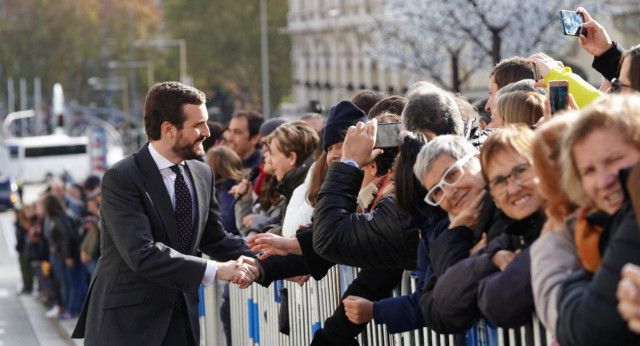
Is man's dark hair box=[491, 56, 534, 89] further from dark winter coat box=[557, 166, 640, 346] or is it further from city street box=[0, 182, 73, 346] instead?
city street box=[0, 182, 73, 346]

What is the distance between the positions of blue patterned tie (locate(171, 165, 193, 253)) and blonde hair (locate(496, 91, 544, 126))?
5.60ft

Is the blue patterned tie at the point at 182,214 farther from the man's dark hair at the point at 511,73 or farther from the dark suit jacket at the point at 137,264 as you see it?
the man's dark hair at the point at 511,73

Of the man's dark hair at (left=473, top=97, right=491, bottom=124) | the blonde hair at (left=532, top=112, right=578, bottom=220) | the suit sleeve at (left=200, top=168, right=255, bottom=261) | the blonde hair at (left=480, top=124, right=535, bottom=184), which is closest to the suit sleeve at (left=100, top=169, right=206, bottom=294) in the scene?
the suit sleeve at (left=200, top=168, right=255, bottom=261)

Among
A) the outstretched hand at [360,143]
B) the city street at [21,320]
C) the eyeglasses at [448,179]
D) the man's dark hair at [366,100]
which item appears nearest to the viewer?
the eyeglasses at [448,179]

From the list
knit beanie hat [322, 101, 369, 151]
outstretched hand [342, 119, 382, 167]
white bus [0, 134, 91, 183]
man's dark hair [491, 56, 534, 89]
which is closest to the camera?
outstretched hand [342, 119, 382, 167]

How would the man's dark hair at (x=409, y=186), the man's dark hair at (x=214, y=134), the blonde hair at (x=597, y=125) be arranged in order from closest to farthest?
the blonde hair at (x=597, y=125) → the man's dark hair at (x=409, y=186) → the man's dark hair at (x=214, y=134)

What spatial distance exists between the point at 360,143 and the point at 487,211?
1283mm

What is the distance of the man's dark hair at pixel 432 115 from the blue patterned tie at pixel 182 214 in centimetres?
143

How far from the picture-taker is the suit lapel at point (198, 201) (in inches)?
253

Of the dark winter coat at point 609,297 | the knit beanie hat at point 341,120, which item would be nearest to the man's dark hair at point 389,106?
the knit beanie hat at point 341,120

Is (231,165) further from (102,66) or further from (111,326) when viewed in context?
(102,66)

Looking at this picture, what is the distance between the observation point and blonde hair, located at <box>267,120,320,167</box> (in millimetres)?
8180

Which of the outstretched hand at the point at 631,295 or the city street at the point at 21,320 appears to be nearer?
A: the outstretched hand at the point at 631,295

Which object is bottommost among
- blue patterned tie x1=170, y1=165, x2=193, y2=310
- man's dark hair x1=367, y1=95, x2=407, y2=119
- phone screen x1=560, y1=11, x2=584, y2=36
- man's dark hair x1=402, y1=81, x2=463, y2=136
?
blue patterned tie x1=170, y1=165, x2=193, y2=310
